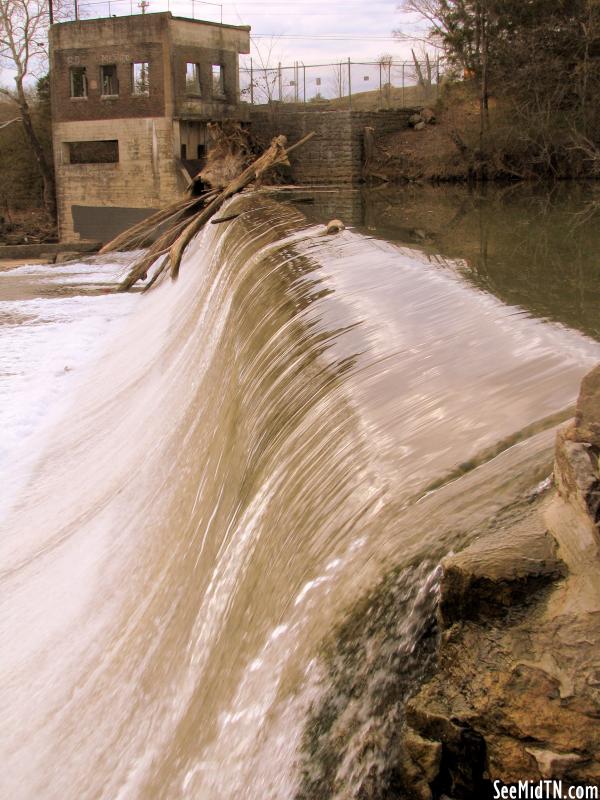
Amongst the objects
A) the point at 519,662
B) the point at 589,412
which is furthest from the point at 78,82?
the point at 519,662

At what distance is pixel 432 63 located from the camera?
3528cm

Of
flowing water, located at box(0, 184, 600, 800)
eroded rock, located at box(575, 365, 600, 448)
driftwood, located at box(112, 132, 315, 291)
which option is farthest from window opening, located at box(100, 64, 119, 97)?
eroded rock, located at box(575, 365, 600, 448)

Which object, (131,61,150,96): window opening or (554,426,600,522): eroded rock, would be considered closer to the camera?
(554,426,600,522): eroded rock

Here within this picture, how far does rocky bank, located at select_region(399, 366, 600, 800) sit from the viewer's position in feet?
5.59

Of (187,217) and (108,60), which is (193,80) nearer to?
(108,60)

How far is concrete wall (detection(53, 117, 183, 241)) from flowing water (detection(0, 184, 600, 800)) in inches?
805

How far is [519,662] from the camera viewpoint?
1.80 meters

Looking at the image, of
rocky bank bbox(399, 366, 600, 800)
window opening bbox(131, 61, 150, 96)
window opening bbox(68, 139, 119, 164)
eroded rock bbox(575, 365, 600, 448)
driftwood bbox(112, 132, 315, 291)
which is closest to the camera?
rocky bank bbox(399, 366, 600, 800)

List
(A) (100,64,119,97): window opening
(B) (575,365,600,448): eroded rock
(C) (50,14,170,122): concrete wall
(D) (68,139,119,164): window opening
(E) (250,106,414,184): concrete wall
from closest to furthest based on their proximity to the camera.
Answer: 1. (B) (575,365,600,448): eroded rock
2. (C) (50,14,170,122): concrete wall
3. (A) (100,64,119,97): window opening
4. (E) (250,106,414,184): concrete wall
5. (D) (68,139,119,164): window opening

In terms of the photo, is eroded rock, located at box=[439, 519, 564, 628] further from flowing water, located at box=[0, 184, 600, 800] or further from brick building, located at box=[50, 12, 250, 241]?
brick building, located at box=[50, 12, 250, 241]

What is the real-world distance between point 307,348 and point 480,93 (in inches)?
1000

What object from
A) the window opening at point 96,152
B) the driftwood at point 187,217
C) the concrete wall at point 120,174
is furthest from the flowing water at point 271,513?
the window opening at point 96,152

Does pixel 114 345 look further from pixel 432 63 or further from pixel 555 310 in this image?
pixel 432 63

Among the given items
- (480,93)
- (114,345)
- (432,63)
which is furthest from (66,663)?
(432,63)
